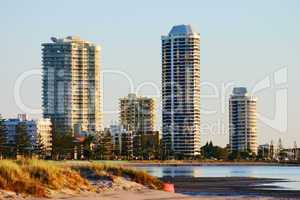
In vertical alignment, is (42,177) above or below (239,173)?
above

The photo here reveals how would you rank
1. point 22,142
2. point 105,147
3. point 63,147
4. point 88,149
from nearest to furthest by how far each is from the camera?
1. point 22,142
2. point 63,147
3. point 88,149
4. point 105,147

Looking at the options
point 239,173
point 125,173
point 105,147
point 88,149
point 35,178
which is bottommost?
point 239,173

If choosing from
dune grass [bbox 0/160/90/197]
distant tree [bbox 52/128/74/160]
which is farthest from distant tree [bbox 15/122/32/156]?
dune grass [bbox 0/160/90/197]

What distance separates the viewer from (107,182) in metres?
29.3

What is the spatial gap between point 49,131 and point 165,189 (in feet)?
449

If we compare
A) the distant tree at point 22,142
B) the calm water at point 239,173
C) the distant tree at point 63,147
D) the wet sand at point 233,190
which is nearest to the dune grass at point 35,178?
the wet sand at point 233,190

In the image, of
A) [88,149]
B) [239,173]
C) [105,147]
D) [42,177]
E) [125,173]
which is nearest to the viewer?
[42,177]

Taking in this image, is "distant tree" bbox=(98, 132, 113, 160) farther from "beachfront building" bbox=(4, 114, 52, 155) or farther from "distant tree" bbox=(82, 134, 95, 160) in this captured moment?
"beachfront building" bbox=(4, 114, 52, 155)

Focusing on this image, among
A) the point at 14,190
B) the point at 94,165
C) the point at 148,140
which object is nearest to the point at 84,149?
the point at 148,140

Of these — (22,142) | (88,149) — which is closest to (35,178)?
(22,142)

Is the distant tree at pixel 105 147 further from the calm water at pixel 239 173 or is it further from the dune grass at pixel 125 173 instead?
the dune grass at pixel 125 173

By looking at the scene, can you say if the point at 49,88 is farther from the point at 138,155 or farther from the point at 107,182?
the point at 107,182

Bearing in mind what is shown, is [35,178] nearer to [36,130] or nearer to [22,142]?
[22,142]

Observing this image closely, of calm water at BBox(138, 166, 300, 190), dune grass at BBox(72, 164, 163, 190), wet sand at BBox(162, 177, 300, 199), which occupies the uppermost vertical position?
dune grass at BBox(72, 164, 163, 190)
